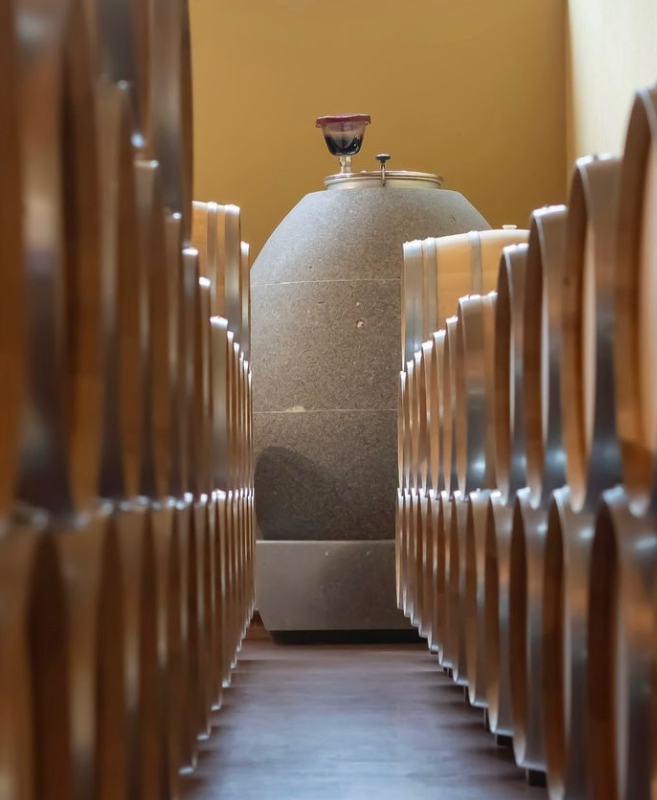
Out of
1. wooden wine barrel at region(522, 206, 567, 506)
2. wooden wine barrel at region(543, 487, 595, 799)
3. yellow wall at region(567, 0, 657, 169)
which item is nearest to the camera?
wooden wine barrel at region(543, 487, 595, 799)

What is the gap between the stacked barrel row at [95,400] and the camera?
0.97m

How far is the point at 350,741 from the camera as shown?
3416mm

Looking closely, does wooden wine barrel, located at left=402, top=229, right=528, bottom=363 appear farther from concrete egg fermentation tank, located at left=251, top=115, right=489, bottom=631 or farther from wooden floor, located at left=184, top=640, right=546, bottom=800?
wooden floor, located at left=184, top=640, right=546, bottom=800

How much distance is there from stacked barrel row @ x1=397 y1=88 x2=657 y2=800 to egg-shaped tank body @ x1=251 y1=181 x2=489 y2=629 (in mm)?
2517

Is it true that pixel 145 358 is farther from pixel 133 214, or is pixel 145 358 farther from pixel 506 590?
pixel 506 590

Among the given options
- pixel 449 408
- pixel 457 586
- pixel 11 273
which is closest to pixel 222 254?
pixel 449 408

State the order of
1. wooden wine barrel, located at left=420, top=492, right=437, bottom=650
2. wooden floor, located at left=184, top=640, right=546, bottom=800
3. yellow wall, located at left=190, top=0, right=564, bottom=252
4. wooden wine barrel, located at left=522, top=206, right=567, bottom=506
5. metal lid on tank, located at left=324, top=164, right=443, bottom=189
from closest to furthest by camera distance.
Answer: wooden wine barrel, located at left=522, top=206, right=567, bottom=506 → wooden floor, located at left=184, top=640, right=546, bottom=800 → wooden wine barrel, located at left=420, top=492, right=437, bottom=650 → metal lid on tank, located at left=324, top=164, right=443, bottom=189 → yellow wall, located at left=190, top=0, right=564, bottom=252

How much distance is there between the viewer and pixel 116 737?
142cm

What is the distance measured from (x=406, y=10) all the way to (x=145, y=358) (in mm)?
7162

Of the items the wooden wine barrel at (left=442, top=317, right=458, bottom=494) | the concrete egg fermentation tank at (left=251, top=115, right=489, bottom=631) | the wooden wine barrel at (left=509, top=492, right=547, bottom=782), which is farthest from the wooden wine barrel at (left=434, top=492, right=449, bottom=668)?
the concrete egg fermentation tank at (left=251, top=115, right=489, bottom=631)

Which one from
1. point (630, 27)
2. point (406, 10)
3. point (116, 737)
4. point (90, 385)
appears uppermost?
point (406, 10)

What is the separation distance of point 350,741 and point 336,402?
288cm

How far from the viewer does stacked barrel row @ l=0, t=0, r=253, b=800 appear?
97cm

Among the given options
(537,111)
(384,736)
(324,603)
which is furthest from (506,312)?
(537,111)
